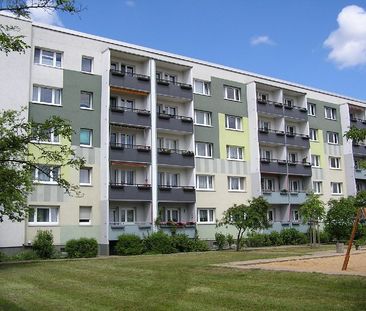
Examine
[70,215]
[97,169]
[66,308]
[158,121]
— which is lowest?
[66,308]

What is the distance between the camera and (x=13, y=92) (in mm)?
32375

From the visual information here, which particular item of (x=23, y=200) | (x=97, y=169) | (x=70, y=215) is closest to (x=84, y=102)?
(x=97, y=169)

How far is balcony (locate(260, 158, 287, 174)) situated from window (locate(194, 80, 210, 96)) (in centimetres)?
793

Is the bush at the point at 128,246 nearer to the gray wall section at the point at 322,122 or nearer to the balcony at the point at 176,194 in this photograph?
the balcony at the point at 176,194

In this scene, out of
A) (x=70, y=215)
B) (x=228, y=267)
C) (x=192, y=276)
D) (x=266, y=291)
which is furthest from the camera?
(x=70, y=215)

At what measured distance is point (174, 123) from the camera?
3938 cm

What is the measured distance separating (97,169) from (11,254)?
331 inches

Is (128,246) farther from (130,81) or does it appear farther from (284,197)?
(284,197)

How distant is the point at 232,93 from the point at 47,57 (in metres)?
17.6

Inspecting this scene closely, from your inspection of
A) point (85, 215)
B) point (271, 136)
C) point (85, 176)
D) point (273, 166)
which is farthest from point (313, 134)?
point (85, 215)

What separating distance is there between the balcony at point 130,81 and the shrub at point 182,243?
11.2 meters

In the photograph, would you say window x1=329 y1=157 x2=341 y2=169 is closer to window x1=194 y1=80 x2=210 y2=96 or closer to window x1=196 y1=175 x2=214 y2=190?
Result: window x1=196 y1=175 x2=214 y2=190

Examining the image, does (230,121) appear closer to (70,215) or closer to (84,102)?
(84,102)

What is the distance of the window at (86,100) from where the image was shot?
119 feet
